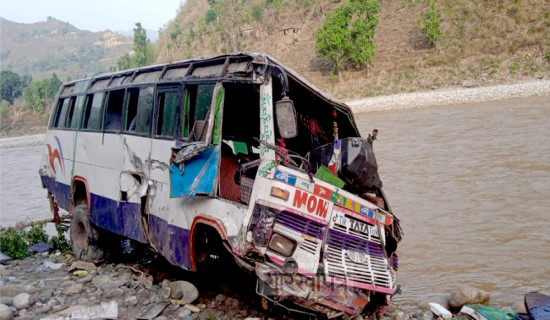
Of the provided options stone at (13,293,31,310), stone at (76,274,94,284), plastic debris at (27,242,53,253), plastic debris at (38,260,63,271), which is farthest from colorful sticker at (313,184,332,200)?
plastic debris at (27,242,53,253)

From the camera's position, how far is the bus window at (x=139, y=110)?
6.16 meters

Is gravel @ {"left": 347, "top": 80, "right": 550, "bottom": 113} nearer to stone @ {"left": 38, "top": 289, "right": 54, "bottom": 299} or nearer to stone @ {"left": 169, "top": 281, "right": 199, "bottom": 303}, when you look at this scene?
stone @ {"left": 169, "top": 281, "right": 199, "bottom": 303}

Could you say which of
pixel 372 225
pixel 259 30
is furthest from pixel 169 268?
pixel 259 30

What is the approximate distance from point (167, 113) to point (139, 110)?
84 centimetres

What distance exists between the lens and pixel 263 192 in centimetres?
428

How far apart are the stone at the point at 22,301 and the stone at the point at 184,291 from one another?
5.23 ft

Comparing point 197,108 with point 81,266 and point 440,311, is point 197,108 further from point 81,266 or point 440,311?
point 81,266

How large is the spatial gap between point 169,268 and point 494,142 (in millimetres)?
14585

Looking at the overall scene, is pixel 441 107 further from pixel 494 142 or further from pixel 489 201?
pixel 489 201

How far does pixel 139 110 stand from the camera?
252 inches

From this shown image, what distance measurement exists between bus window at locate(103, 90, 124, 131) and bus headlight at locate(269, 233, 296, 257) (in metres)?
3.56

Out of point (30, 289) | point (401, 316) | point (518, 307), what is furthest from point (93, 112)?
point (518, 307)

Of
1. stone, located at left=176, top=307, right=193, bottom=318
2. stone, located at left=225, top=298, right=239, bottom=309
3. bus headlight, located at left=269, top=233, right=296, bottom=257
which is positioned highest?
bus headlight, located at left=269, top=233, right=296, bottom=257

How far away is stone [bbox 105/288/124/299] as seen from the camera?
5.84 m
